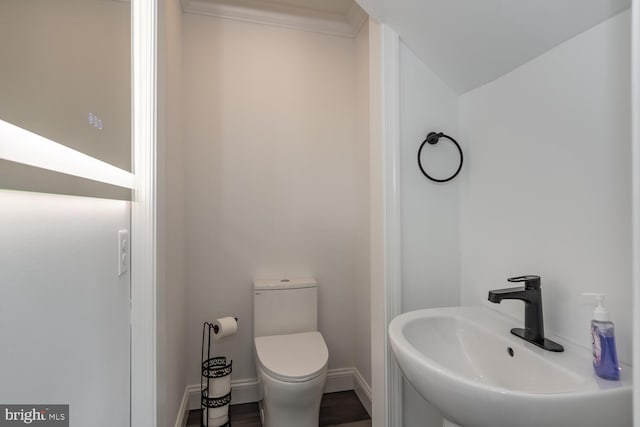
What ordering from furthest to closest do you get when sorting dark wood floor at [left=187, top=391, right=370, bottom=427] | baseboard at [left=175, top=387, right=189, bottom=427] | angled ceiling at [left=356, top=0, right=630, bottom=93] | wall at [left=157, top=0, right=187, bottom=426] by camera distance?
1. dark wood floor at [left=187, top=391, right=370, bottom=427]
2. baseboard at [left=175, top=387, right=189, bottom=427]
3. wall at [left=157, top=0, right=187, bottom=426]
4. angled ceiling at [left=356, top=0, right=630, bottom=93]

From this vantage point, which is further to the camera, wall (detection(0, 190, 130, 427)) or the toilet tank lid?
the toilet tank lid

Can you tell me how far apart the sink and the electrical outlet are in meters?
0.88

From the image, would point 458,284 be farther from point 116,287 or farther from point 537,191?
point 116,287

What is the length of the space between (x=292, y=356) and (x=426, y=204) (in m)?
1.02

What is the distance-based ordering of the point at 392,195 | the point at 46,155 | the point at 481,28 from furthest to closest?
the point at 392,195 → the point at 481,28 → the point at 46,155

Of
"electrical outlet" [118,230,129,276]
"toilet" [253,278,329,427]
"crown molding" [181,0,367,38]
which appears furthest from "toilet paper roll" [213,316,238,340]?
"crown molding" [181,0,367,38]

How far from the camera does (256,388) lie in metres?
1.97

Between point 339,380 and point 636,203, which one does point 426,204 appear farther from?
point 339,380

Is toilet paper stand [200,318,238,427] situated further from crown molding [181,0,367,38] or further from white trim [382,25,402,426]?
crown molding [181,0,367,38]

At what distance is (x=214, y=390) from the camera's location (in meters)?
1.64

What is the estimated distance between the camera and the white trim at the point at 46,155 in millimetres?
455

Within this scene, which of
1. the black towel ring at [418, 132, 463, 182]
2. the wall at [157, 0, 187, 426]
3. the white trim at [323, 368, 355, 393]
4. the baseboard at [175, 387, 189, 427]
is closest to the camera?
the wall at [157, 0, 187, 426]

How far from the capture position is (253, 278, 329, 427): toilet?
1.45m

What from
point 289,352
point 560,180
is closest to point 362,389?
point 289,352
